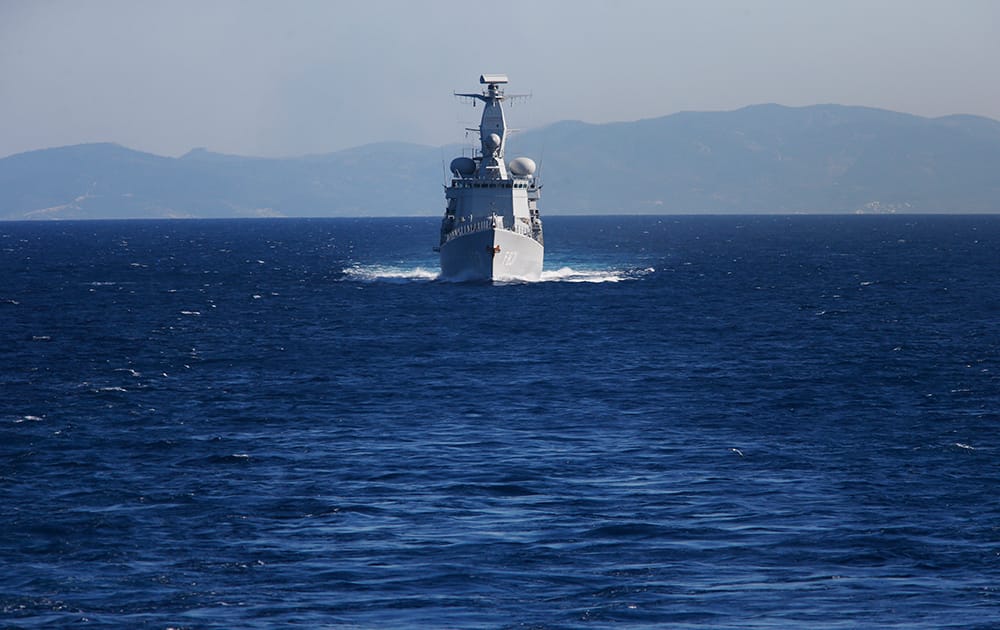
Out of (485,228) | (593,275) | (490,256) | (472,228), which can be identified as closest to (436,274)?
(593,275)

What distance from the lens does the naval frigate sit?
102m

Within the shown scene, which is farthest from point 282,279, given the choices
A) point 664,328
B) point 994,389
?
point 994,389

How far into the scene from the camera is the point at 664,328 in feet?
252

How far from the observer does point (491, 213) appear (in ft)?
350

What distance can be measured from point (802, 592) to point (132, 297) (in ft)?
282

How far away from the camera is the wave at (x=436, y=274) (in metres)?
117

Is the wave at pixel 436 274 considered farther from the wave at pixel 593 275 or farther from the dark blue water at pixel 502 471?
the dark blue water at pixel 502 471

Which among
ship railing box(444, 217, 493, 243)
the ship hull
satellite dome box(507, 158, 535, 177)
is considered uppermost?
satellite dome box(507, 158, 535, 177)

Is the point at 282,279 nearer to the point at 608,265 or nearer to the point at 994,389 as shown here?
the point at 608,265

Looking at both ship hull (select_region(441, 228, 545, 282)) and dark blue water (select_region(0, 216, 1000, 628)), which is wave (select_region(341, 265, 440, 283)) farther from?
dark blue water (select_region(0, 216, 1000, 628))

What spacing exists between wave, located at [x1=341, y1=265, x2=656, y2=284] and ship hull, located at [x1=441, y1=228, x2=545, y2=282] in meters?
1.37

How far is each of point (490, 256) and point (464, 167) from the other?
12909mm

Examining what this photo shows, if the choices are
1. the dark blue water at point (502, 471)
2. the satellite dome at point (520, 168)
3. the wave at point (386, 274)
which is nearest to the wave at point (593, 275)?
the satellite dome at point (520, 168)

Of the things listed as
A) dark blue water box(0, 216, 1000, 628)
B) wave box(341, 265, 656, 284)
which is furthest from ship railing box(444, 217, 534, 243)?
dark blue water box(0, 216, 1000, 628)
